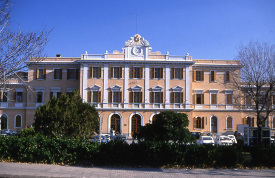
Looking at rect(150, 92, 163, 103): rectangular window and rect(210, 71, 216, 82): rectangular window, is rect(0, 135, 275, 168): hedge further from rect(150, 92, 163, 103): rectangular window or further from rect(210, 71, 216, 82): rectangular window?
rect(210, 71, 216, 82): rectangular window

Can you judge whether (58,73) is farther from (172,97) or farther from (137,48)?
(172,97)

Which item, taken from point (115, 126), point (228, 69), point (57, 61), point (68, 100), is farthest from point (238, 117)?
point (68, 100)

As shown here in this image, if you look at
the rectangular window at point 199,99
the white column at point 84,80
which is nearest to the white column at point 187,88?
the rectangular window at point 199,99

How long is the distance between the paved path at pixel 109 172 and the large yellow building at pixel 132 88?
27.3 meters

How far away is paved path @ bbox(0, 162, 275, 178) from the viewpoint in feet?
38.4

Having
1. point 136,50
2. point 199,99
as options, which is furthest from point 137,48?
point 199,99

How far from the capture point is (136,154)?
13.8 meters

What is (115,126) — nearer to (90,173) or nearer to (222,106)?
(222,106)

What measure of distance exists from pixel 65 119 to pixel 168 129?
6363mm

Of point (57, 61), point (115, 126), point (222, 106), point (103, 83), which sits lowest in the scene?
point (115, 126)

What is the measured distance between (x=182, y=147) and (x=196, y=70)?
30.7m

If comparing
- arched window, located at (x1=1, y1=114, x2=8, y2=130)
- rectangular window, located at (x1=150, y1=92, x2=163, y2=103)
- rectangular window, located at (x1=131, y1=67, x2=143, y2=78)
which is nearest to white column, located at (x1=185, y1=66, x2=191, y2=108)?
rectangular window, located at (x1=150, y1=92, x2=163, y2=103)

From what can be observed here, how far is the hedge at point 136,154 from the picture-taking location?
1352cm

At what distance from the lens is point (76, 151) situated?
1392 centimetres
